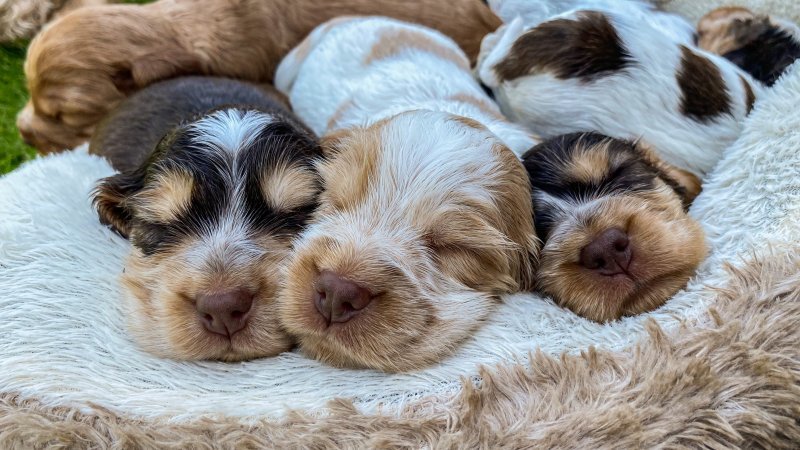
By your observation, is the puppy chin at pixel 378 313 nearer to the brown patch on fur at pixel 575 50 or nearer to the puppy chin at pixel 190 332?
the puppy chin at pixel 190 332

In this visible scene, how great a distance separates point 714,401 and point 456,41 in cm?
274

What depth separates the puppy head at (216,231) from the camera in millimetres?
1929

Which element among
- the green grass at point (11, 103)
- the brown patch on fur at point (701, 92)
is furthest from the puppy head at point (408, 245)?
the green grass at point (11, 103)

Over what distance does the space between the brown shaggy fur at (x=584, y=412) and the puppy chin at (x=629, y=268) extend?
0.66 ft

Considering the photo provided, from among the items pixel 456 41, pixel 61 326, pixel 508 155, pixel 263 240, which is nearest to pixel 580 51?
pixel 508 155

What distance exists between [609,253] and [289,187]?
0.95 meters

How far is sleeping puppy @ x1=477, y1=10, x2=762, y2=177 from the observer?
2709 mm

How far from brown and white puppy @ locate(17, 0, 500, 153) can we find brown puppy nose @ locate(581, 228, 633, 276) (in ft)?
7.07

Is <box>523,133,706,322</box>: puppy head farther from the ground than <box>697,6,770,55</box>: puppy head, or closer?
closer

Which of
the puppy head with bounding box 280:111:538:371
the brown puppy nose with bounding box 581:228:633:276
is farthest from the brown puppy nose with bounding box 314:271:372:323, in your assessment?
the brown puppy nose with bounding box 581:228:633:276

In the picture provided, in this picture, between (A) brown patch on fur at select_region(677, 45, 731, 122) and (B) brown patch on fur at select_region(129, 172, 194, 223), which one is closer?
(B) brown patch on fur at select_region(129, 172, 194, 223)

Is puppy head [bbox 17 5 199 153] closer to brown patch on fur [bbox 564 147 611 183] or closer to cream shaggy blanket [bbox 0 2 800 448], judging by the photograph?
cream shaggy blanket [bbox 0 2 800 448]

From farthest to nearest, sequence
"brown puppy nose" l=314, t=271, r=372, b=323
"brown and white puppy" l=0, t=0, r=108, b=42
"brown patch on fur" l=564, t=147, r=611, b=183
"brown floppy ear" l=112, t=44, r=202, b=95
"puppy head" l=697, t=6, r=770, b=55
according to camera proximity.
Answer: "brown and white puppy" l=0, t=0, r=108, b=42 < "brown floppy ear" l=112, t=44, r=202, b=95 < "puppy head" l=697, t=6, r=770, b=55 < "brown patch on fur" l=564, t=147, r=611, b=183 < "brown puppy nose" l=314, t=271, r=372, b=323

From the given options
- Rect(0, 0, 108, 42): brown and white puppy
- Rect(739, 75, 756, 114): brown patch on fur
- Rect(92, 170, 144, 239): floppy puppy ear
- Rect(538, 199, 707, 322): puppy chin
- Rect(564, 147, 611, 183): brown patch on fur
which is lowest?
Rect(0, 0, 108, 42): brown and white puppy
